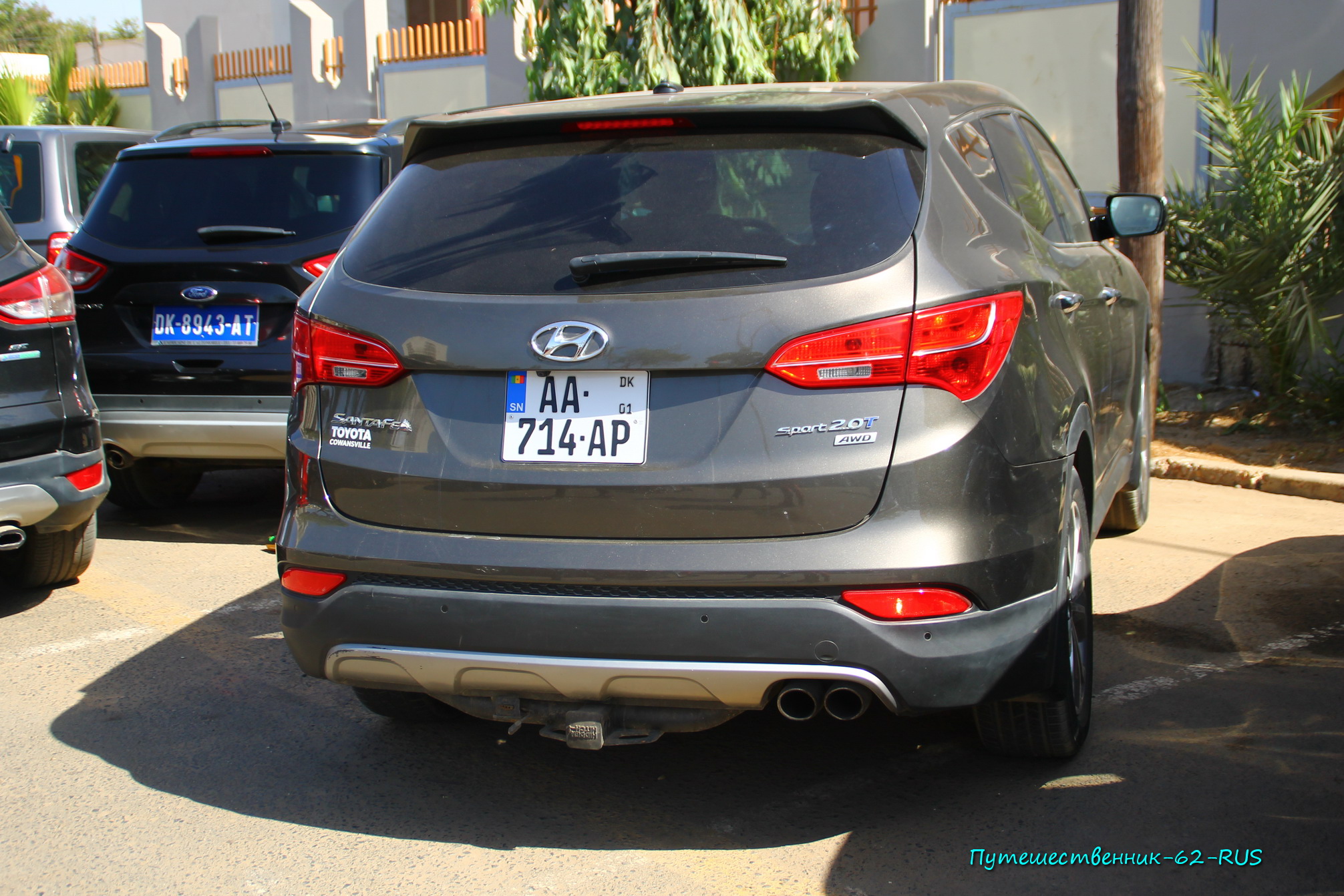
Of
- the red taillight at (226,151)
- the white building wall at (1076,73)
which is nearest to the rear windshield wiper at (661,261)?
the red taillight at (226,151)

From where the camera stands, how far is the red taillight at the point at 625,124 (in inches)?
118

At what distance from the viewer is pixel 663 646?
8.84 feet

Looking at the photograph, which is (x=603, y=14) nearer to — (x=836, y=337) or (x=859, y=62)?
(x=859, y=62)

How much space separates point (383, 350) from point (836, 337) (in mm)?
1040

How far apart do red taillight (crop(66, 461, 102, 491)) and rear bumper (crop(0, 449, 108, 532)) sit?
0.01 meters

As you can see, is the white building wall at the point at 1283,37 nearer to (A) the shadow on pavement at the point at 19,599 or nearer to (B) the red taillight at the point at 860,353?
(B) the red taillight at the point at 860,353

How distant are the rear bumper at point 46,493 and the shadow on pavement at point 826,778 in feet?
2.44

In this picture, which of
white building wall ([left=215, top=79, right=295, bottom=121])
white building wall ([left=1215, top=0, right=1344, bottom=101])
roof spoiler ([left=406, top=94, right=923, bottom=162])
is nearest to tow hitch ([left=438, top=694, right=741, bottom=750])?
roof spoiler ([left=406, top=94, right=923, bottom=162])

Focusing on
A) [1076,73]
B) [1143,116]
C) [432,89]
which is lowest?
[1143,116]

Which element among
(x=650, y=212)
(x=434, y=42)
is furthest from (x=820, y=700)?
(x=434, y=42)

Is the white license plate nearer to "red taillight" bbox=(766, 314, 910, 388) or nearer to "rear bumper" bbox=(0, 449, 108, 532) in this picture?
"red taillight" bbox=(766, 314, 910, 388)

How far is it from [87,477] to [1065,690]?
368 cm

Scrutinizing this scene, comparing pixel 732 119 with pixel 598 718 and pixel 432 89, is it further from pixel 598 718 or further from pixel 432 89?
pixel 432 89

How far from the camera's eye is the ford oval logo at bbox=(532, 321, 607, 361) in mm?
2748
